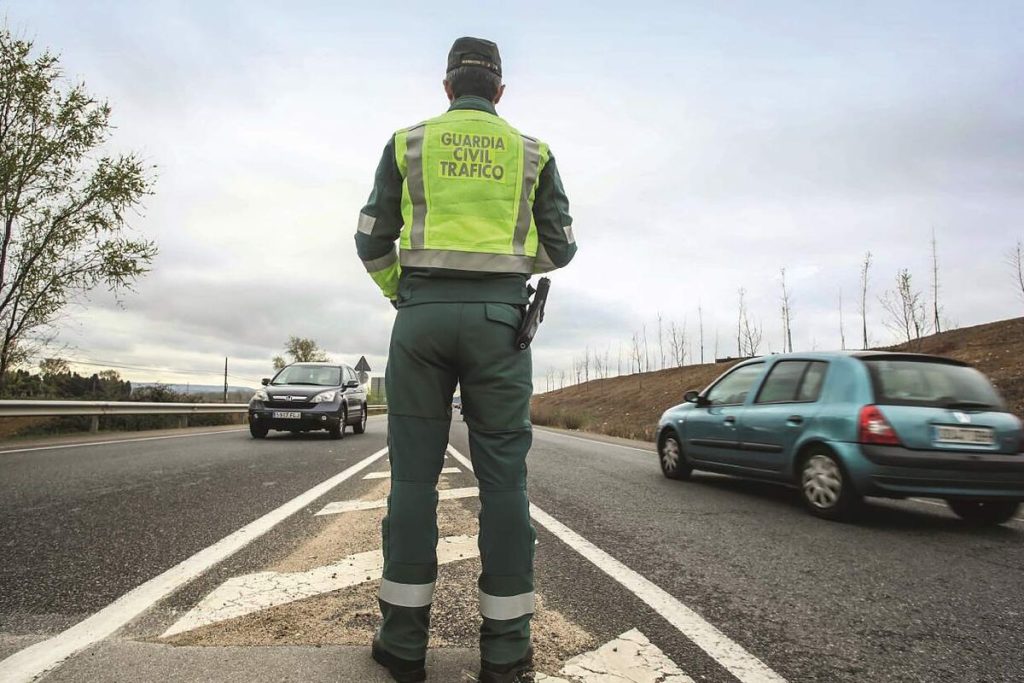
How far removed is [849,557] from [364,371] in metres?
33.9

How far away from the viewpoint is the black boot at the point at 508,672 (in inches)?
76.5

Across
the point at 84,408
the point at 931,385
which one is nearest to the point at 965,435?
the point at 931,385

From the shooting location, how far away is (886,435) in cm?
508

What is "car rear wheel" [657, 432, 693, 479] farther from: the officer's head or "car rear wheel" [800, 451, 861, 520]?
the officer's head

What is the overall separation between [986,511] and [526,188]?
530cm

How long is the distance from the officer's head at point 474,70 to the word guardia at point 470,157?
0.32 metres

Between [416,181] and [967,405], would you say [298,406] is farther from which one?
[416,181]

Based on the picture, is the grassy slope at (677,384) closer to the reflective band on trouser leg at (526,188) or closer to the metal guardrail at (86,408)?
the metal guardrail at (86,408)

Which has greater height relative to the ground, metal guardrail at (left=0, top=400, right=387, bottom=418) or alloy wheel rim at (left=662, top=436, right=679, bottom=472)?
metal guardrail at (left=0, top=400, right=387, bottom=418)

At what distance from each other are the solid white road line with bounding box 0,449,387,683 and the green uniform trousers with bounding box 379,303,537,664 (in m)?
1.05

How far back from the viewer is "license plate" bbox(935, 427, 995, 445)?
503 centimetres

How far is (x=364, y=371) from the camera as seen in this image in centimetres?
3628

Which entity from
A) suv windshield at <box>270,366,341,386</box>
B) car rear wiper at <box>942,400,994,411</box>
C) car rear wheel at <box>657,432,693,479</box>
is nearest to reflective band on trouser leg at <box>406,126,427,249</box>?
car rear wiper at <box>942,400,994,411</box>

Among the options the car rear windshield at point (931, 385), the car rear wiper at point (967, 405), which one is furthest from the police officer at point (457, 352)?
the car rear wiper at point (967, 405)
